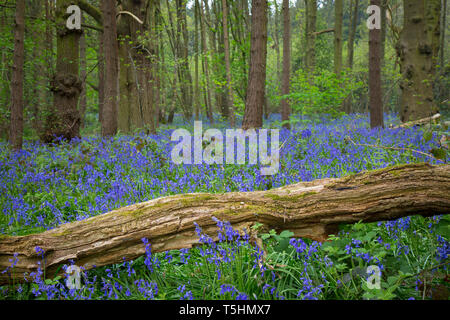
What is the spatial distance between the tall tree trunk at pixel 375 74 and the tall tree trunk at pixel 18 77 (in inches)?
353

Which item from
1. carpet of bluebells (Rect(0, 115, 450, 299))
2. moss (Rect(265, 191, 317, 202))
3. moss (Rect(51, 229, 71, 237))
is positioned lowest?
carpet of bluebells (Rect(0, 115, 450, 299))

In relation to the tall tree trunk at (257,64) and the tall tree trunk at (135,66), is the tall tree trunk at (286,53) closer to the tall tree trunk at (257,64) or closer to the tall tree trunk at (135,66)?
the tall tree trunk at (257,64)

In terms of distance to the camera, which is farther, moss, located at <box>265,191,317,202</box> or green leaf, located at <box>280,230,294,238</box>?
moss, located at <box>265,191,317,202</box>

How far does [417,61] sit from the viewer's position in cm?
860

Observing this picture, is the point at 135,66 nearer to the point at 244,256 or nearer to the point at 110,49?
the point at 110,49

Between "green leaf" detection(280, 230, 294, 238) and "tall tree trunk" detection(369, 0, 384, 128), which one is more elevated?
"tall tree trunk" detection(369, 0, 384, 128)

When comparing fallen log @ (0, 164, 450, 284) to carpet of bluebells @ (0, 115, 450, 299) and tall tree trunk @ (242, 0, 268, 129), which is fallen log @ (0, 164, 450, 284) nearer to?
carpet of bluebells @ (0, 115, 450, 299)

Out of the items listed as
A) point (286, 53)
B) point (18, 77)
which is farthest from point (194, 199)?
point (286, 53)

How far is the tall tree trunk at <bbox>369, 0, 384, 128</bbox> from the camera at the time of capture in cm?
866

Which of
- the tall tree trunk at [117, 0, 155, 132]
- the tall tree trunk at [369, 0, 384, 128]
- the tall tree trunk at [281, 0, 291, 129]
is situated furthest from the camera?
the tall tree trunk at [281, 0, 291, 129]

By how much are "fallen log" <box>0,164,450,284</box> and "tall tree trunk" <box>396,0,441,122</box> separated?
Result: 734 centimetres

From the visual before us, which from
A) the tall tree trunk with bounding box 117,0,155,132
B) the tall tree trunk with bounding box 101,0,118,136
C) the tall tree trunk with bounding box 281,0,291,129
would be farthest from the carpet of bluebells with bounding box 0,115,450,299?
the tall tree trunk with bounding box 281,0,291,129

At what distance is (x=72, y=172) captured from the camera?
5.93 metres

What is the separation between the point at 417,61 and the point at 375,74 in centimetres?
108
